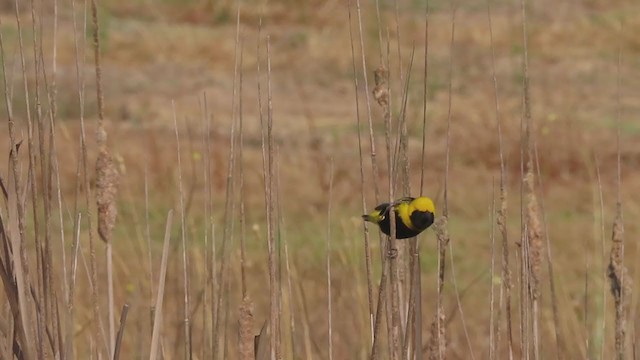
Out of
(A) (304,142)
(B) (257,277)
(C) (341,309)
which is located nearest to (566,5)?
(A) (304,142)

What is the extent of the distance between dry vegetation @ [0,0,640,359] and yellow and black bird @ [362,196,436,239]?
2cm

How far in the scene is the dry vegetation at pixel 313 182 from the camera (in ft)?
4.57

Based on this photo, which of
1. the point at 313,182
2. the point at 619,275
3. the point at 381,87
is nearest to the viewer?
the point at 381,87

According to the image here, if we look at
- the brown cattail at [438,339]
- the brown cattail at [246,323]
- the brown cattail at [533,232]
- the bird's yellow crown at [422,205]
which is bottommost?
the brown cattail at [438,339]

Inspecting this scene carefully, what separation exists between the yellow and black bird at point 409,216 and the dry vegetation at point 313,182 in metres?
0.02

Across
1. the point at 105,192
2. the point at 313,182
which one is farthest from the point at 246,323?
the point at 313,182

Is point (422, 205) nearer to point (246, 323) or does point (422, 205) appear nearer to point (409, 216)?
point (409, 216)

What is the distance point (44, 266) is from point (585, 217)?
403cm

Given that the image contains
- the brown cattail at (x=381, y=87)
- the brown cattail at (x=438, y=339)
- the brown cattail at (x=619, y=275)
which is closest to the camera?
the brown cattail at (x=381, y=87)

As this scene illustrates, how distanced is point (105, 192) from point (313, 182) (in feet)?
13.4

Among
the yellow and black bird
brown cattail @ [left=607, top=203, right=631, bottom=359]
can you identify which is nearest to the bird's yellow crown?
the yellow and black bird

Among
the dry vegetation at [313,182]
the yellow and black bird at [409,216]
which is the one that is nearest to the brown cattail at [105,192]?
the dry vegetation at [313,182]

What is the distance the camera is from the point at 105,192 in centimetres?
134

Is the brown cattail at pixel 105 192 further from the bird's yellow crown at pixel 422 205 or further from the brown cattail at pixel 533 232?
the brown cattail at pixel 533 232
